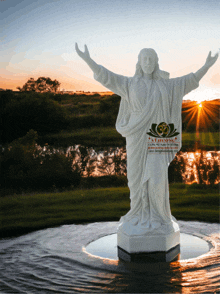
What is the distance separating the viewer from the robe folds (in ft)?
16.8

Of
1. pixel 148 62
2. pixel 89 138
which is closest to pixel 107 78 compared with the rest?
pixel 148 62

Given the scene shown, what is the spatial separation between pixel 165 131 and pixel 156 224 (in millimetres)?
1394

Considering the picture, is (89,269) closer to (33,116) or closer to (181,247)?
(181,247)

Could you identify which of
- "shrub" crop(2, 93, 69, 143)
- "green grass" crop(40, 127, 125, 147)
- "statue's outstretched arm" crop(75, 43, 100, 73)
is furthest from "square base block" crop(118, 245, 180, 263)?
"shrub" crop(2, 93, 69, 143)

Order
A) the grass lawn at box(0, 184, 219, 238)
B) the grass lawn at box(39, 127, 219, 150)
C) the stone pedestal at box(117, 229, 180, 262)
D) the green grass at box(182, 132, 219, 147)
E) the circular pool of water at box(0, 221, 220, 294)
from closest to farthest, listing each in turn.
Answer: the circular pool of water at box(0, 221, 220, 294) < the stone pedestal at box(117, 229, 180, 262) < the grass lawn at box(0, 184, 219, 238) < the green grass at box(182, 132, 219, 147) < the grass lawn at box(39, 127, 219, 150)

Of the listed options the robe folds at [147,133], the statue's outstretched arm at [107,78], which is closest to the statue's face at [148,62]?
the robe folds at [147,133]

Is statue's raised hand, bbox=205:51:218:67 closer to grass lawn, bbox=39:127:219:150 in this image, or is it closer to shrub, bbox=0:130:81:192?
shrub, bbox=0:130:81:192

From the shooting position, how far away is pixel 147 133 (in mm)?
5145

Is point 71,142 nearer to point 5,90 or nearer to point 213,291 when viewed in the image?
point 5,90

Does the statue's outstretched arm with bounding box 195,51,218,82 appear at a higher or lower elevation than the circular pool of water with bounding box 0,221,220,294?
higher

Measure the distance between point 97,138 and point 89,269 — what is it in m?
9.35

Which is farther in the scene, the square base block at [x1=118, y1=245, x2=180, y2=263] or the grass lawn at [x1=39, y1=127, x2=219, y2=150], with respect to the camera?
the grass lawn at [x1=39, y1=127, x2=219, y2=150]

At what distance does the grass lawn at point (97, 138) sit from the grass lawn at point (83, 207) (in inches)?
106

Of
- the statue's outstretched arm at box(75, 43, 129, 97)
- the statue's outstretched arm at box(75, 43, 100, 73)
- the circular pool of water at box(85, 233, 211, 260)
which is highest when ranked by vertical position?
the statue's outstretched arm at box(75, 43, 100, 73)
